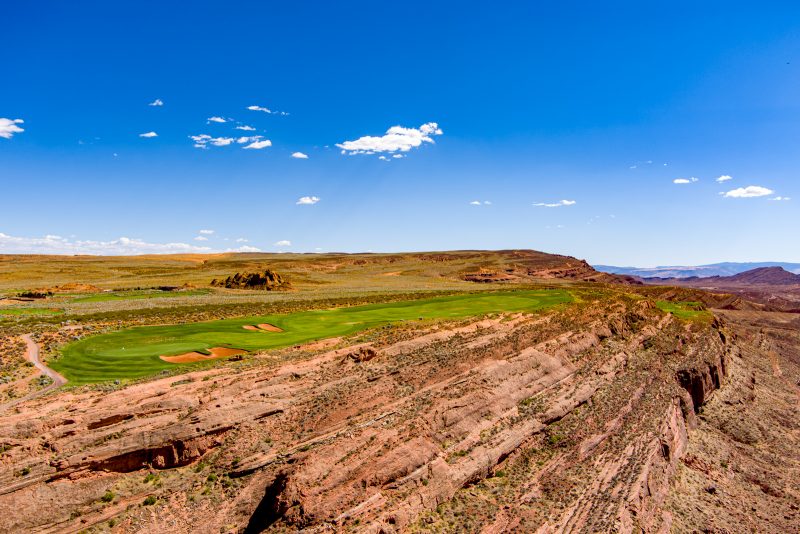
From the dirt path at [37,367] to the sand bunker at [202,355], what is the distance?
16.4 ft

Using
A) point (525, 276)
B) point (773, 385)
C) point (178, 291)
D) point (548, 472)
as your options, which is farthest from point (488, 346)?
point (525, 276)

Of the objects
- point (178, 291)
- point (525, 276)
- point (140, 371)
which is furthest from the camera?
point (525, 276)

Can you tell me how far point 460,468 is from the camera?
1786 cm

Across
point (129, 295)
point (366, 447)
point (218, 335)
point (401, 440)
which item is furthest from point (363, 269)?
point (366, 447)

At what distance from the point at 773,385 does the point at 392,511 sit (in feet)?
162

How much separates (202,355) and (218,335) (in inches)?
196

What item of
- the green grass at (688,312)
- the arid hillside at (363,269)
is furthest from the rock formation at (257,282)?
the green grass at (688,312)

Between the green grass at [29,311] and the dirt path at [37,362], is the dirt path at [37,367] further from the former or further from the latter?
the green grass at [29,311]

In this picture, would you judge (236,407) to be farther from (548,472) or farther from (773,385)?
(773,385)

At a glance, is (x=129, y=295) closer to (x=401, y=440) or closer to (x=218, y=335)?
(x=218, y=335)

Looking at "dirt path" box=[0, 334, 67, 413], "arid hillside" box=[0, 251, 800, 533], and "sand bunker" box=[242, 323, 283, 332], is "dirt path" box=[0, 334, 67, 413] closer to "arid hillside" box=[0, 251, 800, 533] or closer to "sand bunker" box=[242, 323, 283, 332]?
"arid hillside" box=[0, 251, 800, 533]

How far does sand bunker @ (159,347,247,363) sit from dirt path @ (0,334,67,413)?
4992mm

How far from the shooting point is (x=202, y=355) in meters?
25.9

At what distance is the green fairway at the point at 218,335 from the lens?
22.8m
